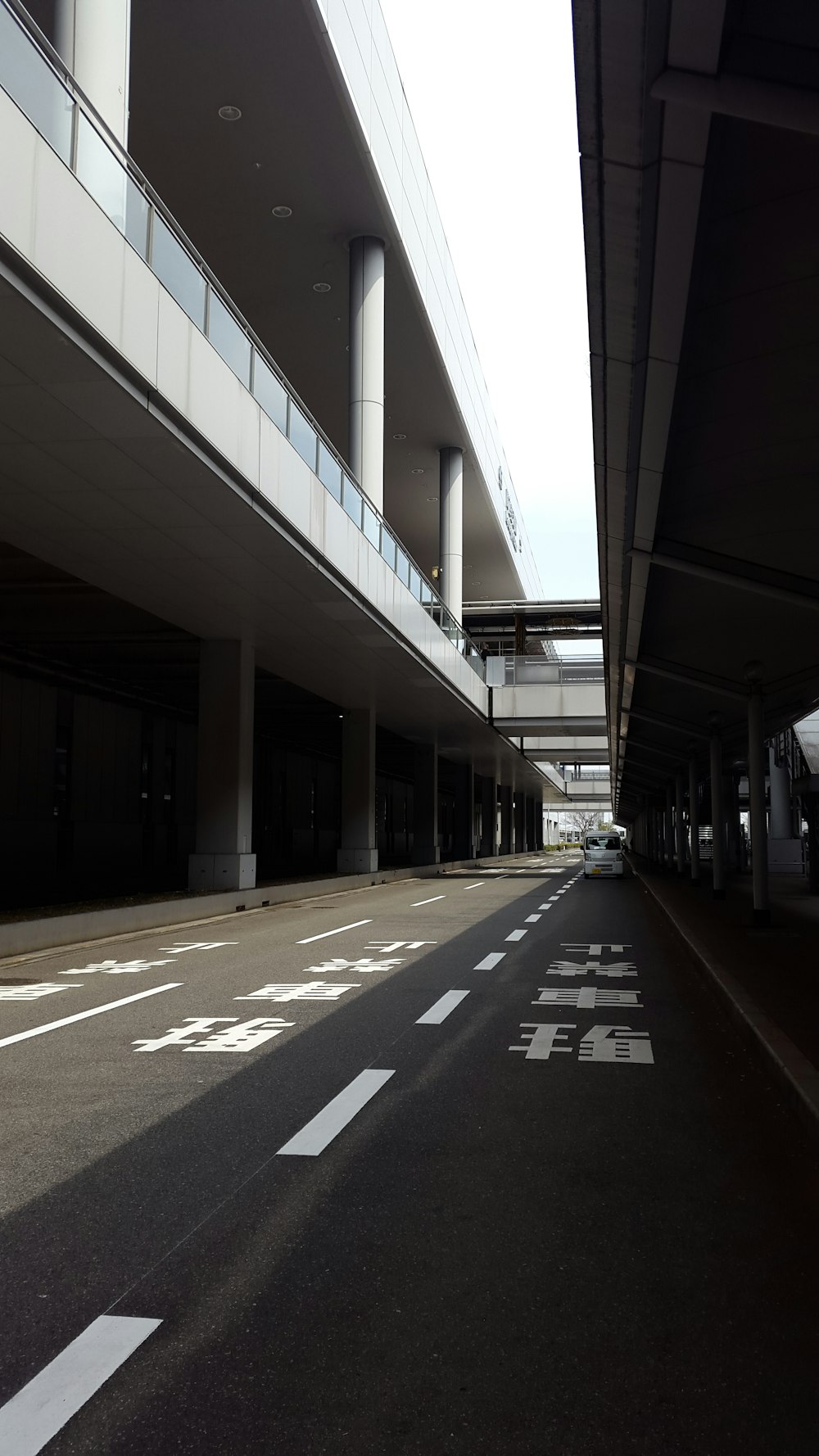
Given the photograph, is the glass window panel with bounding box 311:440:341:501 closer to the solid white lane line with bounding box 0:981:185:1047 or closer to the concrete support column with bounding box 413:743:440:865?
the solid white lane line with bounding box 0:981:185:1047

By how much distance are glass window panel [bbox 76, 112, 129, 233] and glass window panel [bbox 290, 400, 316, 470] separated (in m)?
5.83

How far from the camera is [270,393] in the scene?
52.6ft

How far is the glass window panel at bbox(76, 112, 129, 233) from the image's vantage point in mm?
10234

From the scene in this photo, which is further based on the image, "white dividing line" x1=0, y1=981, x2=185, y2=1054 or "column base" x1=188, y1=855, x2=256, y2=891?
"column base" x1=188, y1=855, x2=256, y2=891

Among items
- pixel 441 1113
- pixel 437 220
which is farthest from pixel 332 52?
pixel 441 1113

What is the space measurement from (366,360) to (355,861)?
613 inches

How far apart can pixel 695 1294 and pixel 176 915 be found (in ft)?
53.4

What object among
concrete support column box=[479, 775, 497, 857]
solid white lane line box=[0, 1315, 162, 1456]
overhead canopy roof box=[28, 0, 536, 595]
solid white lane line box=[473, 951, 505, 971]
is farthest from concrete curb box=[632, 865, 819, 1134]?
concrete support column box=[479, 775, 497, 857]

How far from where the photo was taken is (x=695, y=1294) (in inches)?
140

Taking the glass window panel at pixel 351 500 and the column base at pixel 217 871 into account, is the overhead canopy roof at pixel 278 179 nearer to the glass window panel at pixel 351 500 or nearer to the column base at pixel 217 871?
the glass window panel at pixel 351 500

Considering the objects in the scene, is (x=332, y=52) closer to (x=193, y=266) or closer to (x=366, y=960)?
(x=193, y=266)

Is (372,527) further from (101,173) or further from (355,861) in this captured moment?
(355,861)

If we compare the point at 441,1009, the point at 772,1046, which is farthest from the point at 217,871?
the point at 772,1046

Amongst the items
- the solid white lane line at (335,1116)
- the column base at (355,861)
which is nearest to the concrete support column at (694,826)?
the column base at (355,861)
